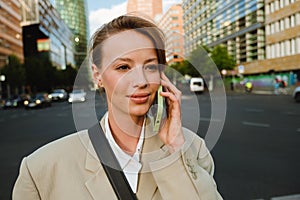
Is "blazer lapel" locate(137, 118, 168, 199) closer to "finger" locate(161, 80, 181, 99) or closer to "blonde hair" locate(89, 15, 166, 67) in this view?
"finger" locate(161, 80, 181, 99)

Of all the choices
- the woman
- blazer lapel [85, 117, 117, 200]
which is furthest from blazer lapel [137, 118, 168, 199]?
blazer lapel [85, 117, 117, 200]

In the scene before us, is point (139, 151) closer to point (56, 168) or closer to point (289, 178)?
point (56, 168)

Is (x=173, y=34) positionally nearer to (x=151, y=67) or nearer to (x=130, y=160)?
(x=151, y=67)

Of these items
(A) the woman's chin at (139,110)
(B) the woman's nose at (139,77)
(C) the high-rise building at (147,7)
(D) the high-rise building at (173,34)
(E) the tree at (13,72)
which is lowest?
(A) the woman's chin at (139,110)

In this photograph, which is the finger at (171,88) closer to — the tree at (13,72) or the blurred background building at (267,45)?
the blurred background building at (267,45)

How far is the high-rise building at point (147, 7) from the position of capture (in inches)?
46.9

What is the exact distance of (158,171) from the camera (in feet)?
3.76

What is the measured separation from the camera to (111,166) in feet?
3.79

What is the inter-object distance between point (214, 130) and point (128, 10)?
1.75 ft

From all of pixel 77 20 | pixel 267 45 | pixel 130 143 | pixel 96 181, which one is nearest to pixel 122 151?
pixel 130 143

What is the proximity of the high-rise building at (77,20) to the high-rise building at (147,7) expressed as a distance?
19 centimetres

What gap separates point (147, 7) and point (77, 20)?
38 centimetres

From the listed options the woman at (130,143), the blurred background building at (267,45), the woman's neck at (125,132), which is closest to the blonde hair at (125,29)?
the woman at (130,143)

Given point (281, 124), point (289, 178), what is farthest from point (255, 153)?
point (281, 124)
